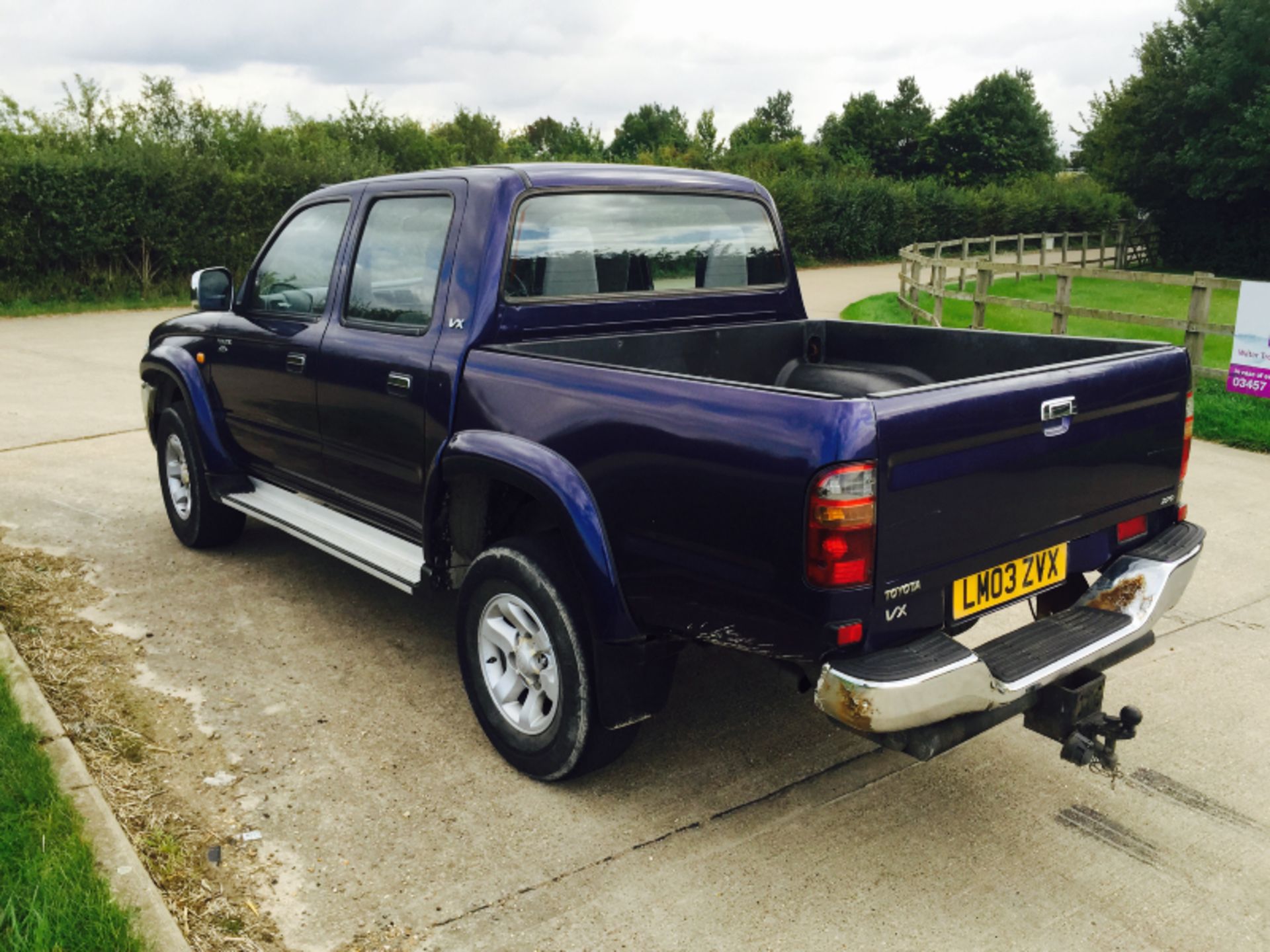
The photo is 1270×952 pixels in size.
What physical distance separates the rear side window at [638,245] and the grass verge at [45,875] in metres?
2.19

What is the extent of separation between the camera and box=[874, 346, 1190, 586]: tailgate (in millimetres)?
2762

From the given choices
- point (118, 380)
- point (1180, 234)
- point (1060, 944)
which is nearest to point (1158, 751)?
point (1060, 944)

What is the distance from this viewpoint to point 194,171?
2095cm

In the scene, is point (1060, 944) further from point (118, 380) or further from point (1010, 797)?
point (118, 380)

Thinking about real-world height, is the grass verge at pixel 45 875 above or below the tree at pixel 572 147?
below

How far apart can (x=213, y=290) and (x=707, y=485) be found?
3422 mm

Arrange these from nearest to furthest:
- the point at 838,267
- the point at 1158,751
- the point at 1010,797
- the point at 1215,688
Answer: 1. the point at 1010,797
2. the point at 1158,751
3. the point at 1215,688
4. the point at 838,267

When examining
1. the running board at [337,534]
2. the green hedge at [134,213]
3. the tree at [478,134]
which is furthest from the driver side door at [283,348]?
the tree at [478,134]

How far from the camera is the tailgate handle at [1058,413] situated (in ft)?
10.1

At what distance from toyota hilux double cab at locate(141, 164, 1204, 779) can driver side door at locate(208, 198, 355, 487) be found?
2 centimetres

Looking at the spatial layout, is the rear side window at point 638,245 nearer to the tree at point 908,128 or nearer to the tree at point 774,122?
the tree at point 908,128

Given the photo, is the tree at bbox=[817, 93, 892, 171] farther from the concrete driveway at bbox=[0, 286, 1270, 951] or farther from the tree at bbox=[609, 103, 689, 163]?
the concrete driveway at bbox=[0, 286, 1270, 951]

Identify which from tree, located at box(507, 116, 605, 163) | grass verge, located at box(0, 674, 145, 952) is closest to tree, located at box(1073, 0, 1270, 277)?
tree, located at box(507, 116, 605, 163)

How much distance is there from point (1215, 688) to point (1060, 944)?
77.2 inches
